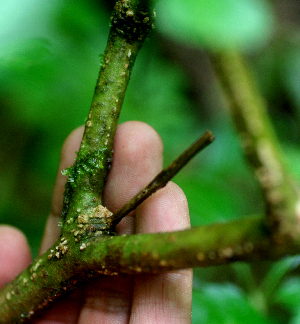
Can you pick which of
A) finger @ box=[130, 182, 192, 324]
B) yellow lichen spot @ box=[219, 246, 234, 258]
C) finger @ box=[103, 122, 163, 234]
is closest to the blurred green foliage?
finger @ box=[130, 182, 192, 324]

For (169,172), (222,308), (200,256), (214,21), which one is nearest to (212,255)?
(200,256)

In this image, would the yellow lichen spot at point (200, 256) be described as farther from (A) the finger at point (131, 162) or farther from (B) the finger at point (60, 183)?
(B) the finger at point (60, 183)

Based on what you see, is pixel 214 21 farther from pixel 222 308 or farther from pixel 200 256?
pixel 222 308

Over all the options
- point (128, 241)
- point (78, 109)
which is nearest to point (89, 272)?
point (128, 241)

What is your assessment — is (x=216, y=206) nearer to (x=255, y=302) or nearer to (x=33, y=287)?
(x=255, y=302)

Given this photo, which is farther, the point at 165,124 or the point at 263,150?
the point at 165,124

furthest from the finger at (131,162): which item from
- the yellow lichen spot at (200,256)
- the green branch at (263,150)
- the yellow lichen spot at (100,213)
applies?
the green branch at (263,150)
